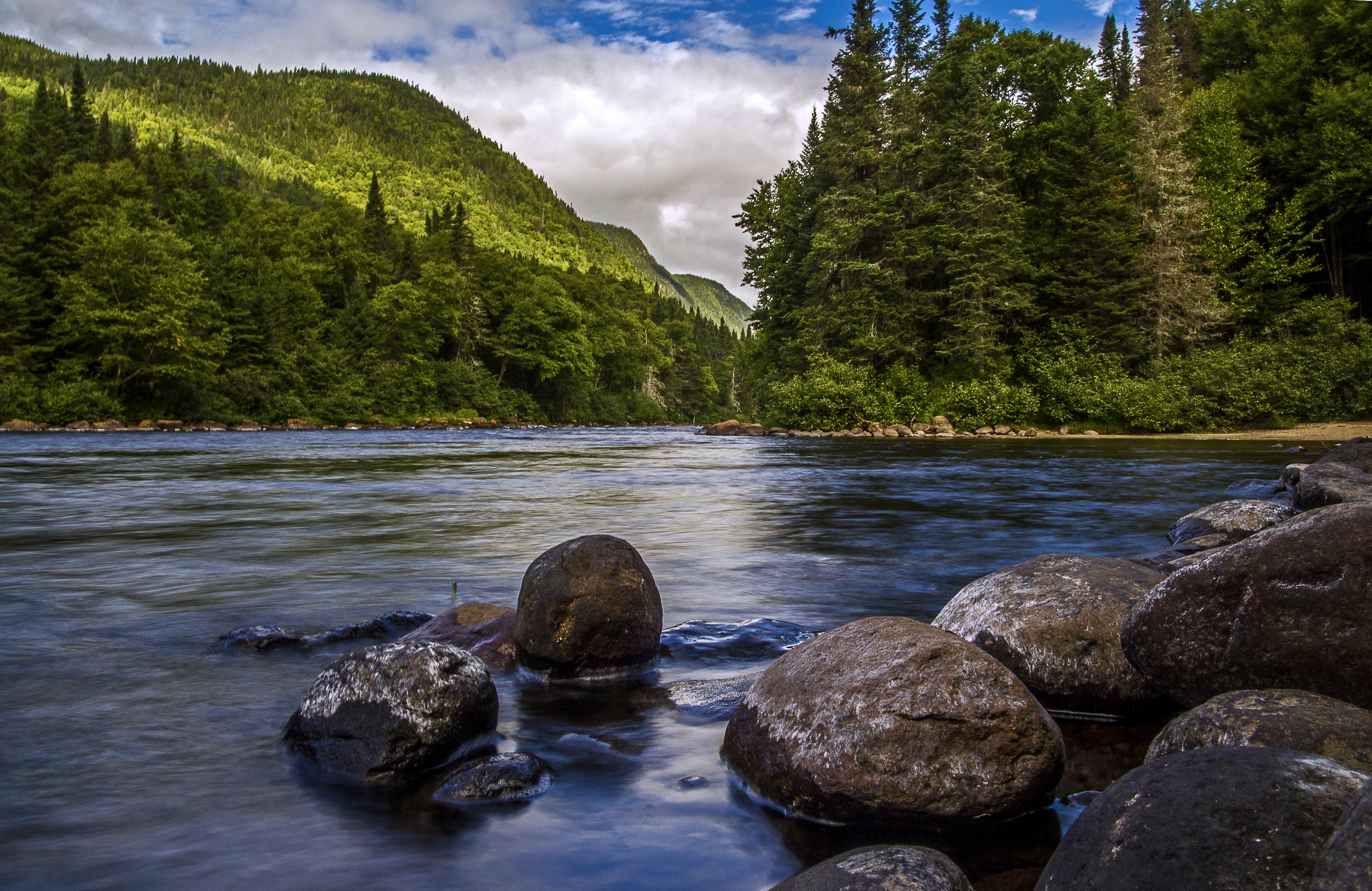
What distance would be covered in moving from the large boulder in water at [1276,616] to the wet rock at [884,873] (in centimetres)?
196

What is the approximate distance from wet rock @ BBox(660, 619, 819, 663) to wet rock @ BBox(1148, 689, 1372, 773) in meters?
2.77

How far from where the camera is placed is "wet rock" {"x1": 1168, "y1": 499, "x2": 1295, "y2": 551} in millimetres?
8117

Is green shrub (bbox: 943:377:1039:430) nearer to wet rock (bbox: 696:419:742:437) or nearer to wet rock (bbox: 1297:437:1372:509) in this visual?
wet rock (bbox: 696:419:742:437)

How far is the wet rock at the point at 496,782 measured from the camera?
350 cm

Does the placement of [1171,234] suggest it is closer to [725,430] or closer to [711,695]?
[725,430]

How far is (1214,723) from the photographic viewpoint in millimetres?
2828

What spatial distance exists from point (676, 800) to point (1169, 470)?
763 inches

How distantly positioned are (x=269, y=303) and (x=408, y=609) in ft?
193

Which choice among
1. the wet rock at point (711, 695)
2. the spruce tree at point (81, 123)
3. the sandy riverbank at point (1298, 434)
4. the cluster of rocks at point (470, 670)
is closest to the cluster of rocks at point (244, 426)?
the spruce tree at point (81, 123)

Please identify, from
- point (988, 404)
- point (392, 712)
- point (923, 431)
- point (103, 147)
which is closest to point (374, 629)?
point (392, 712)

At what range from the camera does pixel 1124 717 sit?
4.36m

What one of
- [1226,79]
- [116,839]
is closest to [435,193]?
[1226,79]

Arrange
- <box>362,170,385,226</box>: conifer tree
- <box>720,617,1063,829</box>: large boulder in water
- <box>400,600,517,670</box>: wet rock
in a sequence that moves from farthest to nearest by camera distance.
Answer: <box>362,170,385,226</box>: conifer tree → <box>400,600,517,670</box>: wet rock → <box>720,617,1063,829</box>: large boulder in water

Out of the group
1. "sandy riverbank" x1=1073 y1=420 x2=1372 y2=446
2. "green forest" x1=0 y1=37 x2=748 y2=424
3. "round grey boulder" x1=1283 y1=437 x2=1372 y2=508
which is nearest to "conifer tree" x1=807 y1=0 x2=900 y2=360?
"sandy riverbank" x1=1073 y1=420 x2=1372 y2=446
